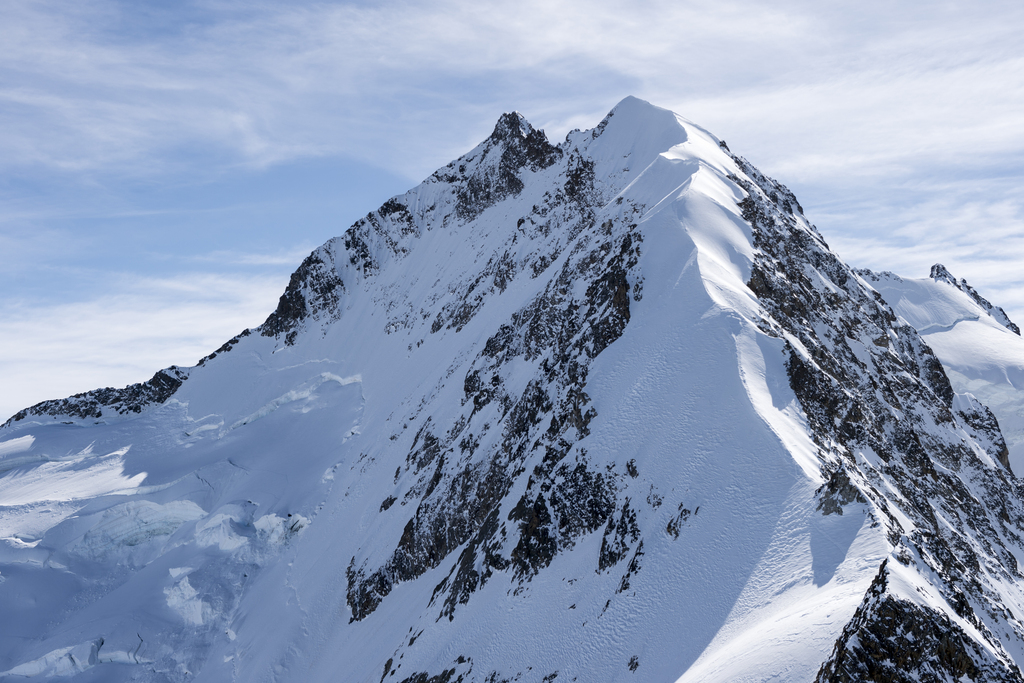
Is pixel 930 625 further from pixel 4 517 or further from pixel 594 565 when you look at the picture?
pixel 4 517

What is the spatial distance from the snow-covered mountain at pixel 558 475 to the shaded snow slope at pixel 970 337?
33075 mm

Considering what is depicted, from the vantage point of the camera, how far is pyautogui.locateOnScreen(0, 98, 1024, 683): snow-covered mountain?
65.1ft

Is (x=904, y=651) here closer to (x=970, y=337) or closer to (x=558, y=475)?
(x=558, y=475)

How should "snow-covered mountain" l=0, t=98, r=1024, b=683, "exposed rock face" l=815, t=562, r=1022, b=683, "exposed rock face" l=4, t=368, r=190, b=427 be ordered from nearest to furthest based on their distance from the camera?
"exposed rock face" l=815, t=562, r=1022, b=683 → "snow-covered mountain" l=0, t=98, r=1024, b=683 → "exposed rock face" l=4, t=368, r=190, b=427

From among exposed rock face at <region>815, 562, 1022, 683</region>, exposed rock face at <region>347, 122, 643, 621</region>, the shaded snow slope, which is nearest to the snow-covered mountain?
exposed rock face at <region>815, 562, 1022, 683</region>

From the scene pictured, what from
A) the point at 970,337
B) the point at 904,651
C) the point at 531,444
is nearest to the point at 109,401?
the point at 531,444

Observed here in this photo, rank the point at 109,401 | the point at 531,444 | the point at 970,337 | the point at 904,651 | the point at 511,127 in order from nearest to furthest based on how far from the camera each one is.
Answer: the point at 904,651 → the point at 531,444 → the point at 511,127 → the point at 109,401 → the point at 970,337

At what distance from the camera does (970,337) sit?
85.3 metres

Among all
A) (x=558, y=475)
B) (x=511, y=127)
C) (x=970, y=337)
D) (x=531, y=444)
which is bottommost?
(x=970, y=337)

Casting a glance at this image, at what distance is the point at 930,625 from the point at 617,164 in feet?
154

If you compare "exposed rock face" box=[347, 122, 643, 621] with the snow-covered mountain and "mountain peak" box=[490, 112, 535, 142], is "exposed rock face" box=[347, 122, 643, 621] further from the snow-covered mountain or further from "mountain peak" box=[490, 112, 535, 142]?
"mountain peak" box=[490, 112, 535, 142]

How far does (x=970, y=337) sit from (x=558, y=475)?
7784cm

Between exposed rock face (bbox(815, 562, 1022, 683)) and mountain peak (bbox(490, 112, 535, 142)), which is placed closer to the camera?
exposed rock face (bbox(815, 562, 1022, 683))

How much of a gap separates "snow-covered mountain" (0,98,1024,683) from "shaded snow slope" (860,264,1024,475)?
33.1 m
